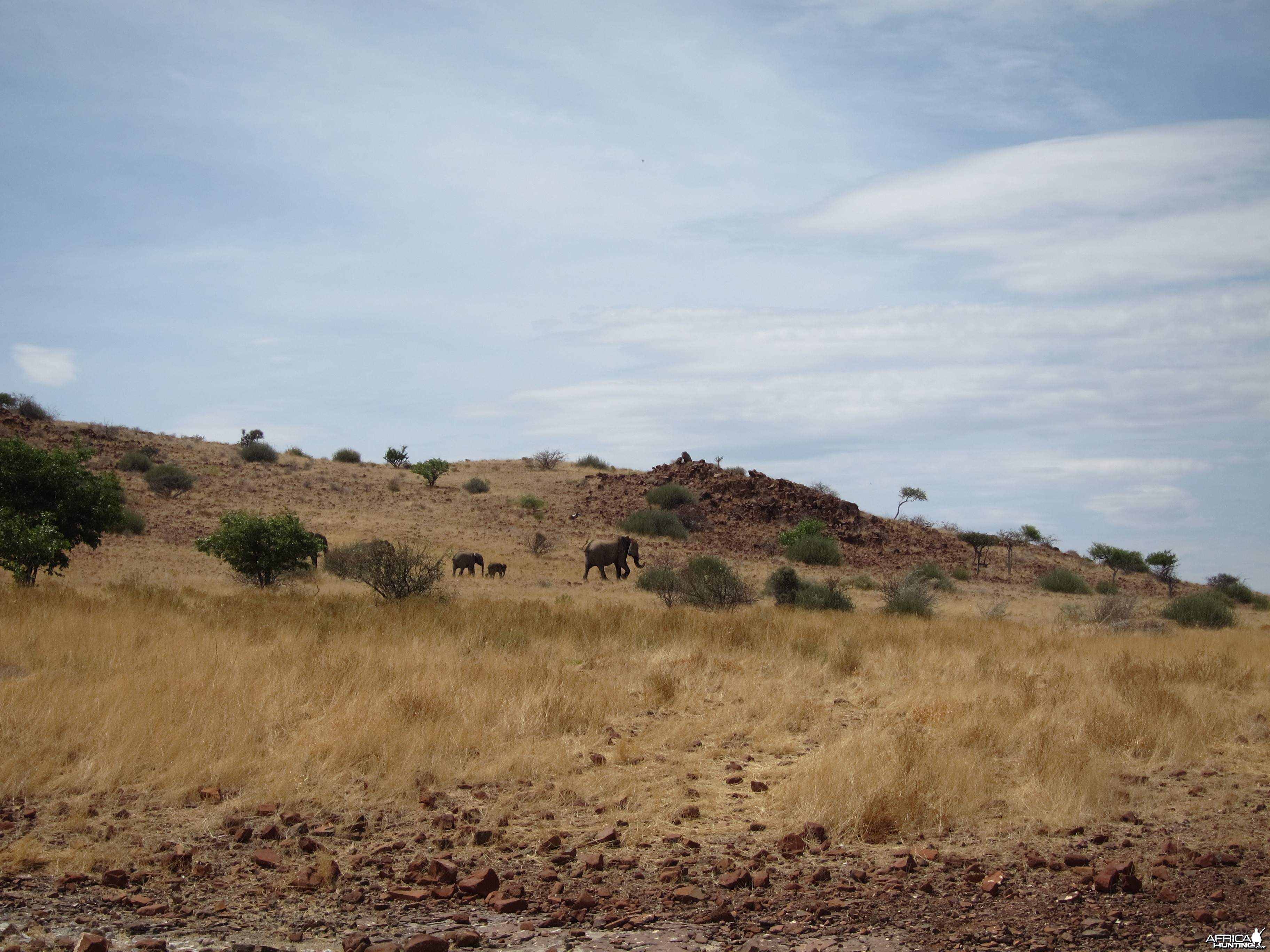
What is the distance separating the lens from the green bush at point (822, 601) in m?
22.3

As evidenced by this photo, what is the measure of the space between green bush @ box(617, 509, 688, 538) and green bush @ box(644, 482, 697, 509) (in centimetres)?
212

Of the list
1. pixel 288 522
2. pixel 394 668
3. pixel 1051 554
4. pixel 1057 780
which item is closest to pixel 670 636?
pixel 394 668

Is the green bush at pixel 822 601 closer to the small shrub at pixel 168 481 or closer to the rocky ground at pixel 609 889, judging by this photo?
the rocky ground at pixel 609 889

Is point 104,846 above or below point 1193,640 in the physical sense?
below

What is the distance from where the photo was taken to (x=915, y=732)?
8.49 metres

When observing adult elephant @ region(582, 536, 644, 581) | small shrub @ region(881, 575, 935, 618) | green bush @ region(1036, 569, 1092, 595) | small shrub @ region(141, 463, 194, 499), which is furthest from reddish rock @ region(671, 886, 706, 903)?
small shrub @ region(141, 463, 194, 499)

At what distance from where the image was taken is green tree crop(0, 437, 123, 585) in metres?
18.1

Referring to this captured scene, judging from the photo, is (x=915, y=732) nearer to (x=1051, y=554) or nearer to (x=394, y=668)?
(x=394, y=668)

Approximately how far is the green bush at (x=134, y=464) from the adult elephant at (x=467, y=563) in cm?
1974

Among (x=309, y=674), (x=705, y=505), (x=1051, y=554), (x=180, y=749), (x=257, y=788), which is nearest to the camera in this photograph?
(x=257, y=788)

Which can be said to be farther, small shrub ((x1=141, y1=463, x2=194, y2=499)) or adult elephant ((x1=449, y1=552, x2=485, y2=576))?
small shrub ((x1=141, y1=463, x2=194, y2=499))

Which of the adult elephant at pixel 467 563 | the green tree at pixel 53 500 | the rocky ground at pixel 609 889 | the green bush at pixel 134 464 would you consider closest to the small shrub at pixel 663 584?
the adult elephant at pixel 467 563

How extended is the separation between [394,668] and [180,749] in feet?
10.9

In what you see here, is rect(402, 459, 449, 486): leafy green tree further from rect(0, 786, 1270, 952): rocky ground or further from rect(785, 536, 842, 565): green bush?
rect(0, 786, 1270, 952): rocky ground
